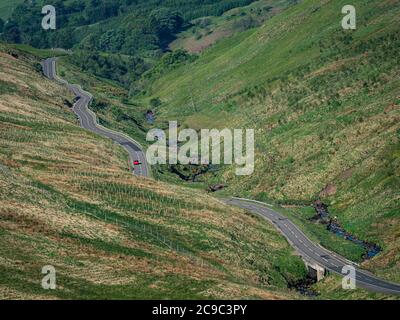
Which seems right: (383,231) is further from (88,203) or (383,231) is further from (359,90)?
(359,90)

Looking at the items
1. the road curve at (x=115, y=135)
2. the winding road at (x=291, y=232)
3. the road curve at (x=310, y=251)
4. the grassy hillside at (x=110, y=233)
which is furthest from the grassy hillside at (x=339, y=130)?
the road curve at (x=115, y=135)

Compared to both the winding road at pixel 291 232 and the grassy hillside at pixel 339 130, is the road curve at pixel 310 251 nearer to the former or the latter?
the winding road at pixel 291 232

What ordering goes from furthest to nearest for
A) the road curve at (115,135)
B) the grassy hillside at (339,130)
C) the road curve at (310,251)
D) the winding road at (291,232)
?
the road curve at (115,135) < the grassy hillside at (339,130) < the winding road at (291,232) < the road curve at (310,251)

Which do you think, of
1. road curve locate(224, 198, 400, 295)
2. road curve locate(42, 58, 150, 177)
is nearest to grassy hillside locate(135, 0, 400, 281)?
road curve locate(224, 198, 400, 295)

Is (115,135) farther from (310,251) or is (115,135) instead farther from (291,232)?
(310,251)
